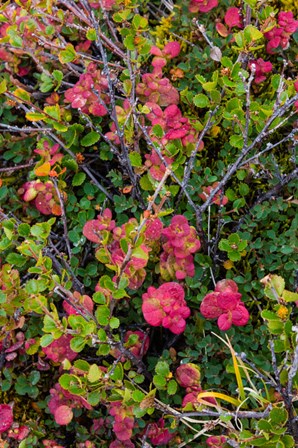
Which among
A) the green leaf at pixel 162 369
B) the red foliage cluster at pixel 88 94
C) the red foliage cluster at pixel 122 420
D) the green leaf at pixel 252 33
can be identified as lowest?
the red foliage cluster at pixel 122 420

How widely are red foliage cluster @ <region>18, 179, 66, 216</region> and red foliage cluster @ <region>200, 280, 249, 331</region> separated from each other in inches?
26.2

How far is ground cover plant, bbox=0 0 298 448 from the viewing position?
1.76m

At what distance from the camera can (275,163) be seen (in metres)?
1.95

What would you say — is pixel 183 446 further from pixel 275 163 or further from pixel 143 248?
pixel 275 163

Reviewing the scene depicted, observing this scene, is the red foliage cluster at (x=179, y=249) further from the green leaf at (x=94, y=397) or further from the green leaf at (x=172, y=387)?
the green leaf at (x=94, y=397)

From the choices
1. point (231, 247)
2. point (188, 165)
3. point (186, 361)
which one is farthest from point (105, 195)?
point (186, 361)

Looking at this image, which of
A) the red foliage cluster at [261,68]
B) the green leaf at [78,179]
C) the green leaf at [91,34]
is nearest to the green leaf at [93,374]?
the green leaf at [78,179]

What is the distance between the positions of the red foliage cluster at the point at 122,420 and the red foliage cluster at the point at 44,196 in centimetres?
73

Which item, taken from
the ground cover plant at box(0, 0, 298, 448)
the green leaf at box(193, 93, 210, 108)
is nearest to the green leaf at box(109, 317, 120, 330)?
the ground cover plant at box(0, 0, 298, 448)

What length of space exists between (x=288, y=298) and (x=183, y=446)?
0.74m

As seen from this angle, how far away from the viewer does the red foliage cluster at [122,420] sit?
1.79 metres

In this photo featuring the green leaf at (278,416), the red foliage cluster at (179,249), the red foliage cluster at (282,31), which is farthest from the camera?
the red foliage cluster at (282,31)

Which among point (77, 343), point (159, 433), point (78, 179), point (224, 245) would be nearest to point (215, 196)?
point (224, 245)

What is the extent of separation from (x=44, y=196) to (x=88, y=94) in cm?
42
